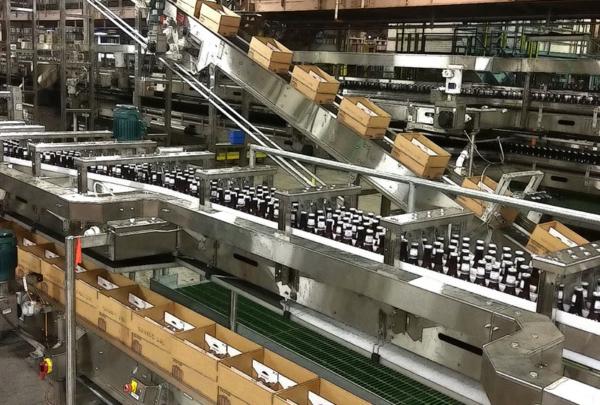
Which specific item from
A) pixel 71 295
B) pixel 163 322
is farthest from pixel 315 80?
pixel 71 295

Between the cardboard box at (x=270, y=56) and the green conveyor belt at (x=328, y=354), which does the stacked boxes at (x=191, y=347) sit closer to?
the green conveyor belt at (x=328, y=354)

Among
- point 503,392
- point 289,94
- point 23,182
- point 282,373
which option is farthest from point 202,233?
point 289,94

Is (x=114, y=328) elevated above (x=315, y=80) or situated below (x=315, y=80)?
below

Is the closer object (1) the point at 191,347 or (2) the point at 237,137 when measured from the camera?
(1) the point at 191,347

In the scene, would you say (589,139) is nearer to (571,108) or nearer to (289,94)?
(571,108)

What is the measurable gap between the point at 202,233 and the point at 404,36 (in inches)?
215

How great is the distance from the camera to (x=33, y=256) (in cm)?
351

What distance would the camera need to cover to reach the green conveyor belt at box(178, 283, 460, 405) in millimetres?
2309

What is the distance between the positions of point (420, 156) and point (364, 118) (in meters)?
0.50

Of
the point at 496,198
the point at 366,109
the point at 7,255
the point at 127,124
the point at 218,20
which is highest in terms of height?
the point at 218,20

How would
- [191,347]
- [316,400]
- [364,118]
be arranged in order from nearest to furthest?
[316,400], [191,347], [364,118]

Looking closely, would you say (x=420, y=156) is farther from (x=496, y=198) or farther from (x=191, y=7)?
(x=191, y=7)

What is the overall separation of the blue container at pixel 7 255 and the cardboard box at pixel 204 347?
4.99 feet

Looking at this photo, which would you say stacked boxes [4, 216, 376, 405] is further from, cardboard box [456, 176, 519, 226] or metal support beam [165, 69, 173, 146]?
metal support beam [165, 69, 173, 146]
